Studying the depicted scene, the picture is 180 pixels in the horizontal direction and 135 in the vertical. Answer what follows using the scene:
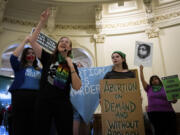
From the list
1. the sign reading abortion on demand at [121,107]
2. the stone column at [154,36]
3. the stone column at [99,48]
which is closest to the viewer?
the sign reading abortion on demand at [121,107]

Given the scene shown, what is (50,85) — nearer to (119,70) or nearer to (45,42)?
(119,70)

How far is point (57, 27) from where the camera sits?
18.2 ft

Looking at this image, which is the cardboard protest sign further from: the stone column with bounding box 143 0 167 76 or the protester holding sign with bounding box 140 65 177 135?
the stone column with bounding box 143 0 167 76

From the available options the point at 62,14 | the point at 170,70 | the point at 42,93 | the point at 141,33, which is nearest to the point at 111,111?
the point at 42,93

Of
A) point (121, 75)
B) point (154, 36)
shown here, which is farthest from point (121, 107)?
point (154, 36)

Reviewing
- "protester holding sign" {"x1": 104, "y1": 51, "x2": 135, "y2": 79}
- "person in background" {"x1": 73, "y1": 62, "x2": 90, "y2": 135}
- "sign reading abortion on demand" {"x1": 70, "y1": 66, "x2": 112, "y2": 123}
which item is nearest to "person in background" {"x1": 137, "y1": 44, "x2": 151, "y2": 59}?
"protester holding sign" {"x1": 104, "y1": 51, "x2": 135, "y2": 79}

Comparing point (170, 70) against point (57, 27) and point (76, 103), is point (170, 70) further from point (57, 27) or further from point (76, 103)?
point (57, 27)

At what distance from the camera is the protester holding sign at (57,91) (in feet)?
4.05

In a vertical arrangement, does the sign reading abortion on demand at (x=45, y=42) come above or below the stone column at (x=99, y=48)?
below

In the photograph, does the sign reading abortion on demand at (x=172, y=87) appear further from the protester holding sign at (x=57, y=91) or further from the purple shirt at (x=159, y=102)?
the protester holding sign at (x=57, y=91)

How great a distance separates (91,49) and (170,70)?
2440 mm

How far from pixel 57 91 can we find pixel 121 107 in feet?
2.91

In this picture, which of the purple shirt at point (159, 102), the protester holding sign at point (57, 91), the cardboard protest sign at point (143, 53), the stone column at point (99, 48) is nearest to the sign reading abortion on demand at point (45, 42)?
the protester holding sign at point (57, 91)

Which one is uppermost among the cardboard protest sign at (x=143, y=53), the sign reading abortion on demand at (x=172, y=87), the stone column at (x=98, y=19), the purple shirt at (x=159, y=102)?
the stone column at (x=98, y=19)
